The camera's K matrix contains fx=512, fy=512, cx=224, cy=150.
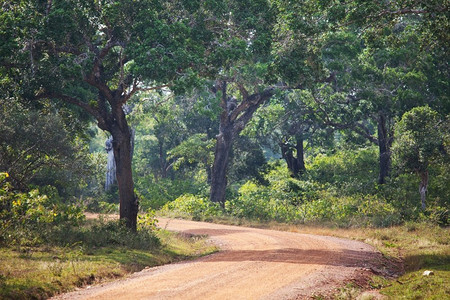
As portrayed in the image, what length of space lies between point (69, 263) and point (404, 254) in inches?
444

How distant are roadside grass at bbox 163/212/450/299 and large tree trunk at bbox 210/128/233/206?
14.6ft

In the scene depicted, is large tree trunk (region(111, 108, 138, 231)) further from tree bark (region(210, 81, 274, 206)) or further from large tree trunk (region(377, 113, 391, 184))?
large tree trunk (region(377, 113, 391, 184))

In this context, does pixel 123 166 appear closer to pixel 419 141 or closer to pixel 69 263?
pixel 69 263

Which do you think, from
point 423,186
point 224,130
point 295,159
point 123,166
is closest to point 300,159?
point 295,159

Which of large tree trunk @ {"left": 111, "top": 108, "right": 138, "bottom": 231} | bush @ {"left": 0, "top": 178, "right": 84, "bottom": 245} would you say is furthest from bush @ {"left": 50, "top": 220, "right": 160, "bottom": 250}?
large tree trunk @ {"left": 111, "top": 108, "right": 138, "bottom": 231}

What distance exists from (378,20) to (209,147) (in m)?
30.4

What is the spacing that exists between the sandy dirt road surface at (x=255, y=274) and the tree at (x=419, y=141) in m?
8.86

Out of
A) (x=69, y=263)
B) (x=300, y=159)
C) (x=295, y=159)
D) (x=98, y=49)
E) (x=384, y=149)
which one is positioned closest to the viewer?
(x=69, y=263)

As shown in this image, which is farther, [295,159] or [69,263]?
[295,159]

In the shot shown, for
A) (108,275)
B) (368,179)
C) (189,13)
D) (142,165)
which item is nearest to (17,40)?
(189,13)

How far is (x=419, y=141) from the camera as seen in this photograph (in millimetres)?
26000

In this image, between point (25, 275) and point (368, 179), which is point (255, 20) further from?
point (368, 179)

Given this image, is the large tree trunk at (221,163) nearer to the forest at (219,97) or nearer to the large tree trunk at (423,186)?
the forest at (219,97)

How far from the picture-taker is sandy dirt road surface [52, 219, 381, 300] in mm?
10073
